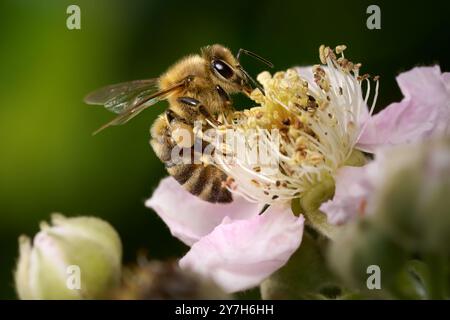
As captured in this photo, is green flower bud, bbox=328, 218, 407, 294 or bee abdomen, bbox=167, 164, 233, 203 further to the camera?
bee abdomen, bbox=167, 164, 233, 203

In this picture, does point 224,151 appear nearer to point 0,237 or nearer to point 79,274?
point 79,274

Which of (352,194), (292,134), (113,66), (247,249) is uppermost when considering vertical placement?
(113,66)

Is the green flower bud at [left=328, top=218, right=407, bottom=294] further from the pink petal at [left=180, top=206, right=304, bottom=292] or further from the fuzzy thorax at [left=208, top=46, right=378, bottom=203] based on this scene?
the fuzzy thorax at [left=208, top=46, right=378, bottom=203]

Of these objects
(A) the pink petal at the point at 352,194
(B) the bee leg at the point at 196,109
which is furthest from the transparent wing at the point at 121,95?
(A) the pink petal at the point at 352,194

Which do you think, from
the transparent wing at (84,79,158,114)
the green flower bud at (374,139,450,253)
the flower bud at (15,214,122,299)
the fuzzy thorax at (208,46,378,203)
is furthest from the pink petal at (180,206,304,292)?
the green flower bud at (374,139,450,253)

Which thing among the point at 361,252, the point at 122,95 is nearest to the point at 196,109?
the point at 122,95

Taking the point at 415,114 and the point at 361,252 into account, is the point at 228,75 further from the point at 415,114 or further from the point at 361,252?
the point at 361,252

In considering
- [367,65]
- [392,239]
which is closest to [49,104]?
[367,65]
